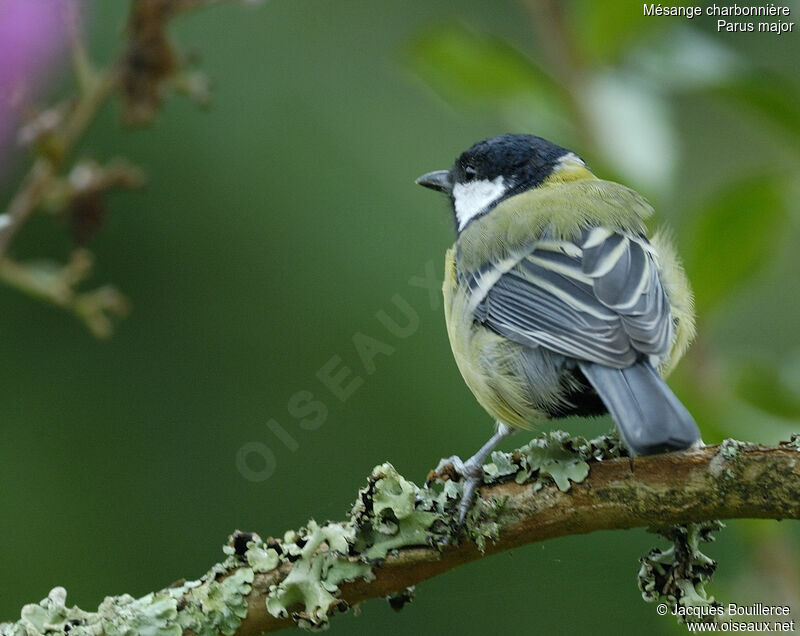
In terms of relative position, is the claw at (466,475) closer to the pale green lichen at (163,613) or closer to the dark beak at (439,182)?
the pale green lichen at (163,613)

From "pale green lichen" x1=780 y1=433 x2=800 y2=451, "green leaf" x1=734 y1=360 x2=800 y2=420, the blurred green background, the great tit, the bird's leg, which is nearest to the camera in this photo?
"pale green lichen" x1=780 y1=433 x2=800 y2=451

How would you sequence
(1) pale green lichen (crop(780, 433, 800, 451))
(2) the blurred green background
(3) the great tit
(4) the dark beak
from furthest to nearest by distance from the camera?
(2) the blurred green background < (4) the dark beak < (3) the great tit < (1) pale green lichen (crop(780, 433, 800, 451))

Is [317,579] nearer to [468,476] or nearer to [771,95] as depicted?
[468,476]

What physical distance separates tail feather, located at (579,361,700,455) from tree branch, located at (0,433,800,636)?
0.03 m

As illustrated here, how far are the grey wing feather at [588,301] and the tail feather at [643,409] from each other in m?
0.02

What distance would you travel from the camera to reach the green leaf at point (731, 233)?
184 centimetres

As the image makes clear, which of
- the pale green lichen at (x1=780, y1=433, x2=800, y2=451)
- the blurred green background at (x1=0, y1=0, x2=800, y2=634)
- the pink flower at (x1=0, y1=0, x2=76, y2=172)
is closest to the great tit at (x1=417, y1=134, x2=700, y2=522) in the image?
the pale green lichen at (x1=780, y1=433, x2=800, y2=451)

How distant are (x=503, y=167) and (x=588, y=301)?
29.5 inches

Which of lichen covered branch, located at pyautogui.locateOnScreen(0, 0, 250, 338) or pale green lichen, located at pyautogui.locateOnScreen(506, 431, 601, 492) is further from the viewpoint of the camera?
lichen covered branch, located at pyautogui.locateOnScreen(0, 0, 250, 338)

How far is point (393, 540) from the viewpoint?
1.35 metres

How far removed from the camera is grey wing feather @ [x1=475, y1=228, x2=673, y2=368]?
1608 mm

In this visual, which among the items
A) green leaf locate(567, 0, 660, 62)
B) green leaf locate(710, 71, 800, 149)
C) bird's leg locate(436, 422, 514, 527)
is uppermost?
green leaf locate(567, 0, 660, 62)

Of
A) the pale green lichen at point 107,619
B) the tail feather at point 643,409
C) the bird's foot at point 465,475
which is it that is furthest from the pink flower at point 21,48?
the tail feather at point 643,409

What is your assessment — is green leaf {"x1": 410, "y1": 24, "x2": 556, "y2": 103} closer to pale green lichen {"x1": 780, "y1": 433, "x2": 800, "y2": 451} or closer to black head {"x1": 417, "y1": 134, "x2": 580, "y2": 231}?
black head {"x1": 417, "y1": 134, "x2": 580, "y2": 231}
